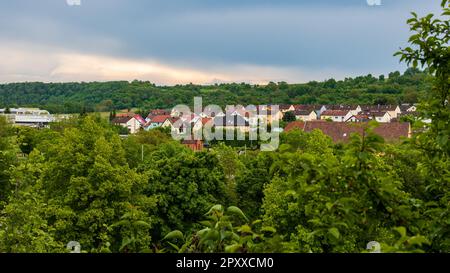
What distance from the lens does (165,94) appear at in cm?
11219

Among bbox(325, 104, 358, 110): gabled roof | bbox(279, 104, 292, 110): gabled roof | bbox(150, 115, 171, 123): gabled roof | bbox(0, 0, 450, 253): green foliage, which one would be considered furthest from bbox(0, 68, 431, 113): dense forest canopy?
bbox(0, 0, 450, 253): green foliage

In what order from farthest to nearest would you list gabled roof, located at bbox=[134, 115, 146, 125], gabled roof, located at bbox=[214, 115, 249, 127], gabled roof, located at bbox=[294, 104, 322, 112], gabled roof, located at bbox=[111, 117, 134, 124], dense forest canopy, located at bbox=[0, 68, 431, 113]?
gabled roof, located at bbox=[134, 115, 146, 125] < gabled roof, located at bbox=[111, 117, 134, 124] < gabled roof, located at bbox=[294, 104, 322, 112] < dense forest canopy, located at bbox=[0, 68, 431, 113] < gabled roof, located at bbox=[214, 115, 249, 127]

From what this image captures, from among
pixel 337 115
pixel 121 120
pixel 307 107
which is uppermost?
pixel 307 107

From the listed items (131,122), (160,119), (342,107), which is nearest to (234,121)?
(342,107)

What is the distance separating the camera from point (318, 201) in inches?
146

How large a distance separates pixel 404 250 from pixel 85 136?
2123cm

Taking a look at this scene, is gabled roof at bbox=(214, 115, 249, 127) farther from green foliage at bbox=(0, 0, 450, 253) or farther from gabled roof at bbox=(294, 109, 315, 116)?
green foliage at bbox=(0, 0, 450, 253)

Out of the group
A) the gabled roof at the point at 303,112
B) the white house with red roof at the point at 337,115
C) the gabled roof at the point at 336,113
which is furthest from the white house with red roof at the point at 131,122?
the white house with red roof at the point at 337,115

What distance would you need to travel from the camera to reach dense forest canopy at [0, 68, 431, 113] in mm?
90012

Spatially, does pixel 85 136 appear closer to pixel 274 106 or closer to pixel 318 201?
pixel 318 201

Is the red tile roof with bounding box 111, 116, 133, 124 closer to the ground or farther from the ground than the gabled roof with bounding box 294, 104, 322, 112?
closer to the ground

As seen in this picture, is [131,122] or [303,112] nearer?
[303,112]

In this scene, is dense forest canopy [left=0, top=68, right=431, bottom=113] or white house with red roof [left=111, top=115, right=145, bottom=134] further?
white house with red roof [left=111, top=115, right=145, bottom=134]

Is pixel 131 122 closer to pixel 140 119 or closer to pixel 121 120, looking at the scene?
pixel 121 120
